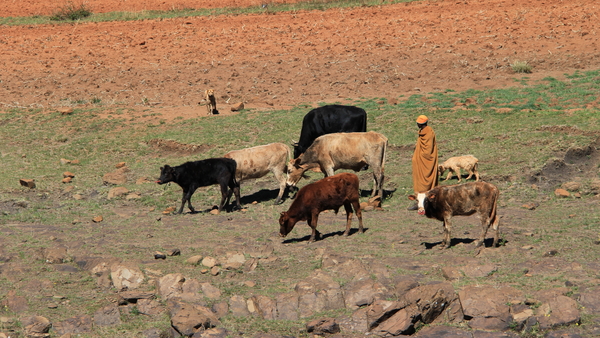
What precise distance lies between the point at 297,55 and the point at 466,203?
64.7 ft

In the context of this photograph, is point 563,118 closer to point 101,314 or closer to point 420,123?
point 420,123

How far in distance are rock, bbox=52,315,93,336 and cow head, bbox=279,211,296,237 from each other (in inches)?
168

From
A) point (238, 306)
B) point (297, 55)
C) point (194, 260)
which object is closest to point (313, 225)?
point (194, 260)

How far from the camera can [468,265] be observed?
36.4ft

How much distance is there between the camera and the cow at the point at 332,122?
62.7 ft

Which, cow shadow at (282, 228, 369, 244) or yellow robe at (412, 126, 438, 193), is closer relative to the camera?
cow shadow at (282, 228, 369, 244)

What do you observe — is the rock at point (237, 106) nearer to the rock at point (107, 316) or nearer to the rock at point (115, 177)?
the rock at point (115, 177)

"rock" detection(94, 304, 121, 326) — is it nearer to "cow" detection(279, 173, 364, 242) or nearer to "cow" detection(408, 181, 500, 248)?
"cow" detection(279, 173, 364, 242)

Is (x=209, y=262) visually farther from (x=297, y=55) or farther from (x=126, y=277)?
(x=297, y=55)

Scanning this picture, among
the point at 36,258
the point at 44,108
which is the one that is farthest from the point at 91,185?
the point at 44,108

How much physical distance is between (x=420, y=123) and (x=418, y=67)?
46.2 ft

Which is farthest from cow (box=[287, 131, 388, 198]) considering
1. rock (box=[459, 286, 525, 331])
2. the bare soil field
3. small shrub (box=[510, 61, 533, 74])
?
small shrub (box=[510, 61, 533, 74])

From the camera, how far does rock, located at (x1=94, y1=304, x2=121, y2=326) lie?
10.2 m

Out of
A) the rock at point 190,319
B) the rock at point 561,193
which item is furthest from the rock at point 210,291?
the rock at point 561,193
